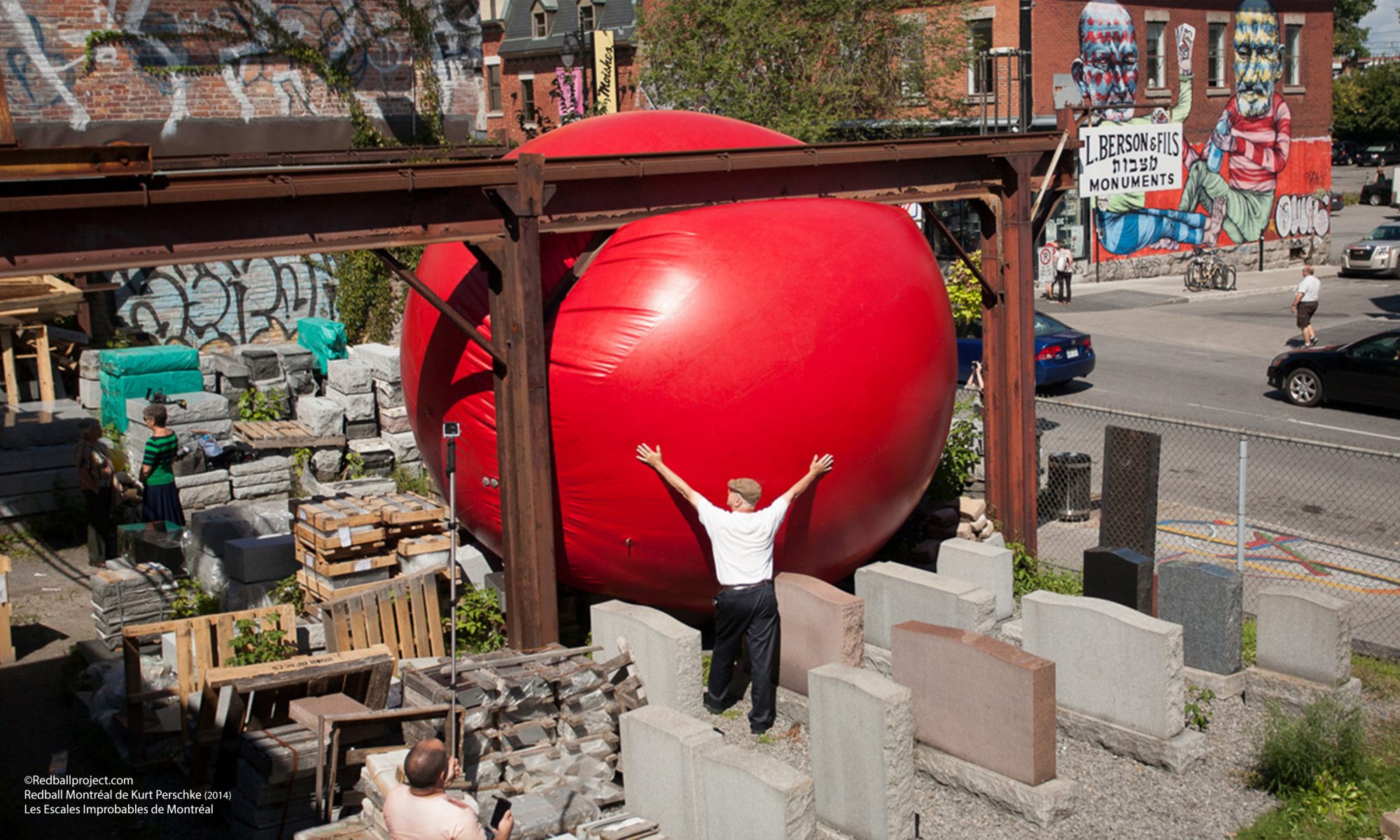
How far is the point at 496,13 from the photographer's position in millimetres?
50844

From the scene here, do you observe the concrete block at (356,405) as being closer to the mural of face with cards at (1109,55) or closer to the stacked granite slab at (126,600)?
the stacked granite slab at (126,600)

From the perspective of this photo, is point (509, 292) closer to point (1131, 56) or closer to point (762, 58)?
point (762, 58)

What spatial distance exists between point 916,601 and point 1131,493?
2893mm

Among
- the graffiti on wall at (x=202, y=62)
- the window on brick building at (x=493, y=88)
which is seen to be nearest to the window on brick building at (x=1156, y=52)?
the graffiti on wall at (x=202, y=62)

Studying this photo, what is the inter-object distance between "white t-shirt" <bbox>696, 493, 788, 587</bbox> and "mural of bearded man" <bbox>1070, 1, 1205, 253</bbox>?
28111 millimetres

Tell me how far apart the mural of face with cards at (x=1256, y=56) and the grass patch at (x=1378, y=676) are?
3218 cm

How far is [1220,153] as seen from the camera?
1517 inches

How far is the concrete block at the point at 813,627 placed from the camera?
9.55 meters

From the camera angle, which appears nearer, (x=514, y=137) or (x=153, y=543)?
(x=153, y=543)

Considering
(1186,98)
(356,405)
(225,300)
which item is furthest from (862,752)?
(1186,98)

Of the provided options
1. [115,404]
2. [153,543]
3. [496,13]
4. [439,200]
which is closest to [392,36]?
[115,404]

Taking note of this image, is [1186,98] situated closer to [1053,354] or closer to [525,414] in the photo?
[1053,354]

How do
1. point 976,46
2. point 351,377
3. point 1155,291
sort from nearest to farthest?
1. point 351,377
2. point 976,46
3. point 1155,291

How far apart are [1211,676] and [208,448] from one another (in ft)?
38.7
